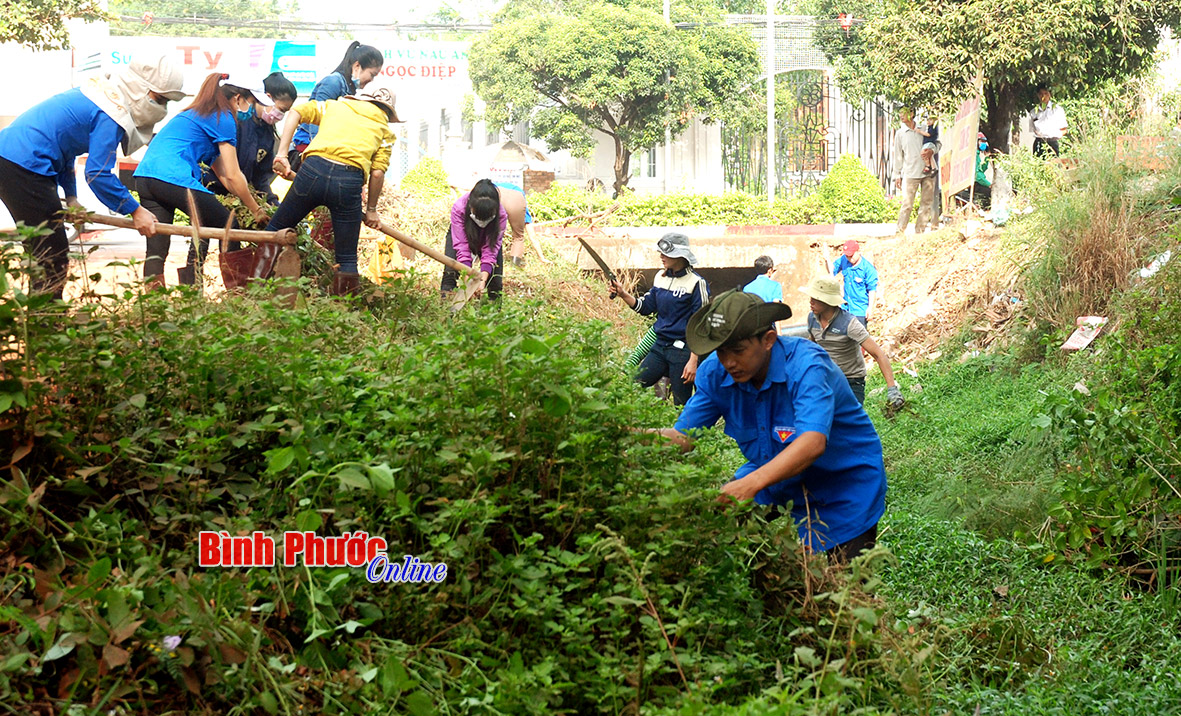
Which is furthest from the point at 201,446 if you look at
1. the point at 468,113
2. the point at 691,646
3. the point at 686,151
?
the point at 686,151

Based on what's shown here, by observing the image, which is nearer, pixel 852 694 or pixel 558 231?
pixel 852 694

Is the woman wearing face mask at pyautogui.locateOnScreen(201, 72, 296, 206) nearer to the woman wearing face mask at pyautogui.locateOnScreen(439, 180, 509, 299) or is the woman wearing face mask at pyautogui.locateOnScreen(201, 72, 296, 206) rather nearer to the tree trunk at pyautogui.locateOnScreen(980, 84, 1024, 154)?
the woman wearing face mask at pyautogui.locateOnScreen(439, 180, 509, 299)

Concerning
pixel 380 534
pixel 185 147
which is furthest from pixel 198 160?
pixel 380 534

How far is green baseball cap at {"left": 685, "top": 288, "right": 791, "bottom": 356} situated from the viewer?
374 centimetres

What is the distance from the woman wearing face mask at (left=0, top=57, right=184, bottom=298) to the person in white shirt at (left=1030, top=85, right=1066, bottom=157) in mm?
12542

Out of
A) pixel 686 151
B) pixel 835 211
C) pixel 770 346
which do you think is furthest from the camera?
pixel 686 151

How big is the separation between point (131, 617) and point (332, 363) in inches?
40.6

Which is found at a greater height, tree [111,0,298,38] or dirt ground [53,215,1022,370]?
tree [111,0,298,38]

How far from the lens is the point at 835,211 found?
23969 millimetres

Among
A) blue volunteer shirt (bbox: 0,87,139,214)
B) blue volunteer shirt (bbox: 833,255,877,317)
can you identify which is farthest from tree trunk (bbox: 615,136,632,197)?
blue volunteer shirt (bbox: 0,87,139,214)

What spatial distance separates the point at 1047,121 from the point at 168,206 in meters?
12.6

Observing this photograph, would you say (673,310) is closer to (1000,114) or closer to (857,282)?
(857,282)

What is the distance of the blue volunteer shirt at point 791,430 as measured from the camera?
392cm

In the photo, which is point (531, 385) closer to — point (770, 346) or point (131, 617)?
point (131, 617)
